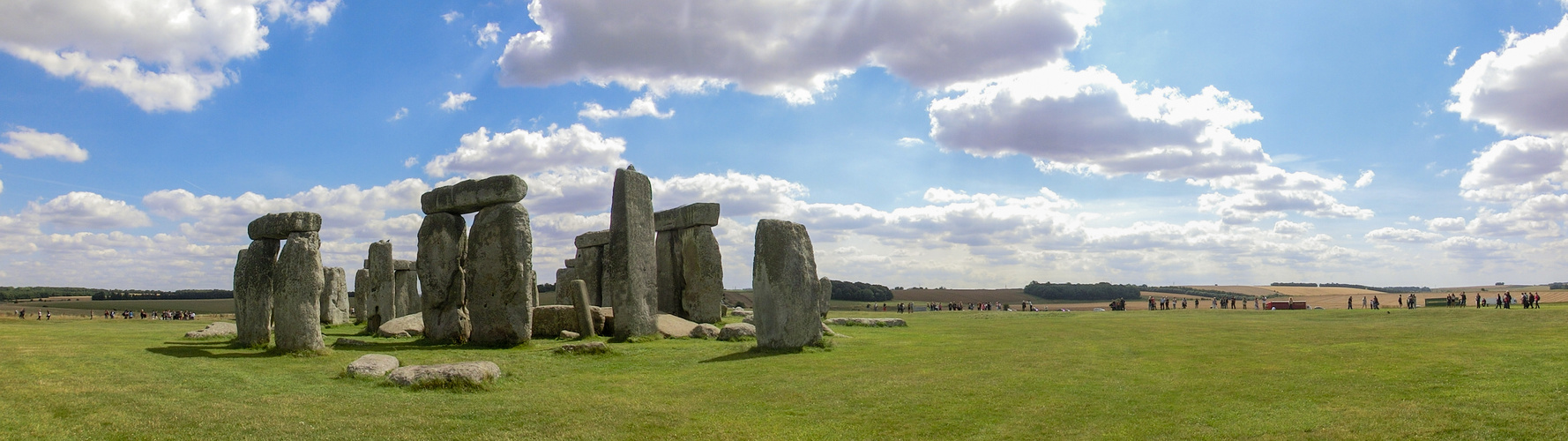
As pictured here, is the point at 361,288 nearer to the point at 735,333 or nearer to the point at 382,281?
the point at 382,281

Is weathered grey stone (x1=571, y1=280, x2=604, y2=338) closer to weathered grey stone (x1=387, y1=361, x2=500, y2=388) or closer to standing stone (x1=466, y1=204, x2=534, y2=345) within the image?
standing stone (x1=466, y1=204, x2=534, y2=345)

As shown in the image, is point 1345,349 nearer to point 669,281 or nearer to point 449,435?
point 449,435

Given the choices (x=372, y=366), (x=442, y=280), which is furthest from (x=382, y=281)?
(x=372, y=366)

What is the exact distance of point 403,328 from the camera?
759 inches

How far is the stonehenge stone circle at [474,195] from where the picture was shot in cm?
1706

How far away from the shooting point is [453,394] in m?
9.52

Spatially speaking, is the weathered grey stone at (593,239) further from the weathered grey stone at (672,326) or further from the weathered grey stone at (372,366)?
the weathered grey stone at (372,366)

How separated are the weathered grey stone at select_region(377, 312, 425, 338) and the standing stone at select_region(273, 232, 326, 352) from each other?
4719 millimetres

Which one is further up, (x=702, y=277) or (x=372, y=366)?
(x=702, y=277)

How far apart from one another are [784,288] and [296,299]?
8.04 meters

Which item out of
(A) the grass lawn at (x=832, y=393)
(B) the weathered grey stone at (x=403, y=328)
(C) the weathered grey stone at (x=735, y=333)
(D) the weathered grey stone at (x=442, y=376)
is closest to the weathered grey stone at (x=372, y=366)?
(A) the grass lawn at (x=832, y=393)

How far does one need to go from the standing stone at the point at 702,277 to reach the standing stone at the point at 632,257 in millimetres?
6309

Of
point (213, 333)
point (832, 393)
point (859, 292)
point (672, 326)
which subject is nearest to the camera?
point (832, 393)

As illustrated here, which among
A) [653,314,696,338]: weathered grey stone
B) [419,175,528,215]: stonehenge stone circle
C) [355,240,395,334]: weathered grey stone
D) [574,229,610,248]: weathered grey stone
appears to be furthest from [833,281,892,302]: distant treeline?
[419,175,528,215]: stonehenge stone circle
